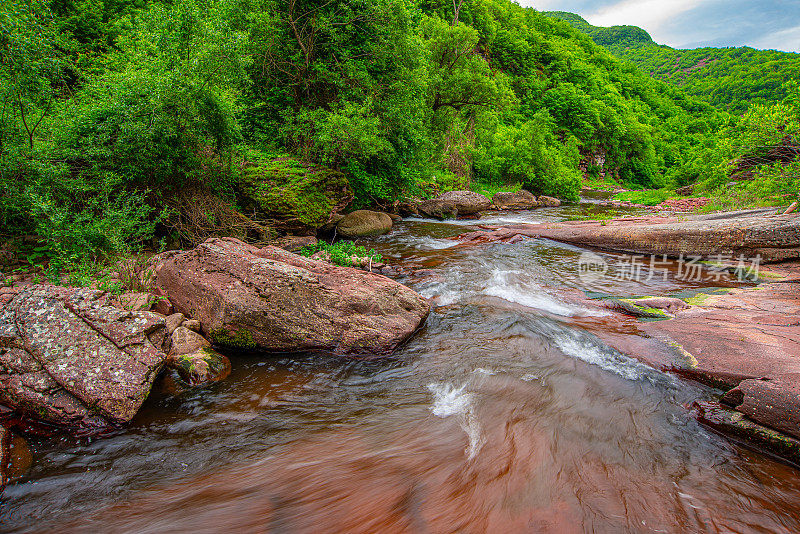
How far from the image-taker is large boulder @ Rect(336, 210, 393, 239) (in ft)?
45.2

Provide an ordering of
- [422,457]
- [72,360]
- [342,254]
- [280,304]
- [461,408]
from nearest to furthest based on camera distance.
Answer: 1. [422,457]
2. [72,360]
3. [461,408]
4. [280,304]
5. [342,254]

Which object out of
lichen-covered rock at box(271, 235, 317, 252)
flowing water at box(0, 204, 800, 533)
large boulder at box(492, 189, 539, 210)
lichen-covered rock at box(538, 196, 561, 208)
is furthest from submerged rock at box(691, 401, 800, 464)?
lichen-covered rock at box(538, 196, 561, 208)

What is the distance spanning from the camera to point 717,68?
91.1 meters

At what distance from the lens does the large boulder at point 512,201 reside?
25.2 metres

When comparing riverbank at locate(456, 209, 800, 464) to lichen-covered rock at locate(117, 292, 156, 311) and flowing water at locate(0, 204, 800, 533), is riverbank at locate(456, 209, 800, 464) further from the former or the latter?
lichen-covered rock at locate(117, 292, 156, 311)

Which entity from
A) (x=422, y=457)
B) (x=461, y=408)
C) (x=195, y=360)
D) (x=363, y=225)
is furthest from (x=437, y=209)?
(x=422, y=457)

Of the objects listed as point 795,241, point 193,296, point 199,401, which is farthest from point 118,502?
point 795,241

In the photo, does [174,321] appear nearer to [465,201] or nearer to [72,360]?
[72,360]

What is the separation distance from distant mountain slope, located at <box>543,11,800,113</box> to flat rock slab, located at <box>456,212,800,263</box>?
210 ft

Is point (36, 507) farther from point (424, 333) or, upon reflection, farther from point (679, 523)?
point (679, 523)

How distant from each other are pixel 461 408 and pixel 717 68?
13755cm

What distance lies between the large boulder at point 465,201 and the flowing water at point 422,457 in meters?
15.8

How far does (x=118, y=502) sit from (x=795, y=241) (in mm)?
14887

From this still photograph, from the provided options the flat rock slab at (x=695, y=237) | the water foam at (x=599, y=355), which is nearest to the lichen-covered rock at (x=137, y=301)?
the water foam at (x=599, y=355)
